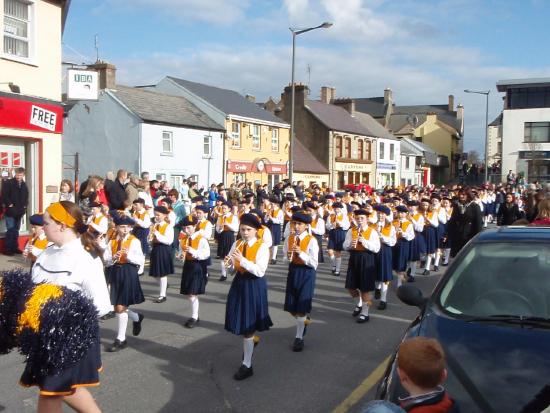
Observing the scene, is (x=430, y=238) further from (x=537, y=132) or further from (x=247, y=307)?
(x=537, y=132)

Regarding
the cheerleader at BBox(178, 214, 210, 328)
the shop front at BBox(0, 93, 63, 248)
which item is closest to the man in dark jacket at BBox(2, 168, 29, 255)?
the shop front at BBox(0, 93, 63, 248)

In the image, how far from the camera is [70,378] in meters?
3.90

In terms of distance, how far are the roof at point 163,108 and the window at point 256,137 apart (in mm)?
3467

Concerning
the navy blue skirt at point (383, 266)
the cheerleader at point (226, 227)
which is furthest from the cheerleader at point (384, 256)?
the cheerleader at point (226, 227)

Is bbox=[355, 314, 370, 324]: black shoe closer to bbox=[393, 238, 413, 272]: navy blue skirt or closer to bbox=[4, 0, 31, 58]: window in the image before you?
bbox=[393, 238, 413, 272]: navy blue skirt

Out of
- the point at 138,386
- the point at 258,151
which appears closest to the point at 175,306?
the point at 138,386

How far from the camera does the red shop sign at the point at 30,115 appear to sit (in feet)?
45.7

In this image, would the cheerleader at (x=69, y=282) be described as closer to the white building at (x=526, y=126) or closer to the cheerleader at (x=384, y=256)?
the cheerleader at (x=384, y=256)

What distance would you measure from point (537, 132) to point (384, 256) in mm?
48339

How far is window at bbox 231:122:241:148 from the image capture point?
115 feet

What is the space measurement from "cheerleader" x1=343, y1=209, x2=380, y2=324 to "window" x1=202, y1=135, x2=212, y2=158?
952 inches

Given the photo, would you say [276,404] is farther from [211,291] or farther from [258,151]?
[258,151]

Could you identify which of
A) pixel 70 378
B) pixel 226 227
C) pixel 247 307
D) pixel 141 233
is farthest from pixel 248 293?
pixel 226 227

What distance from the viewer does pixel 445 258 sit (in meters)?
15.5
